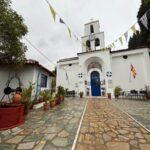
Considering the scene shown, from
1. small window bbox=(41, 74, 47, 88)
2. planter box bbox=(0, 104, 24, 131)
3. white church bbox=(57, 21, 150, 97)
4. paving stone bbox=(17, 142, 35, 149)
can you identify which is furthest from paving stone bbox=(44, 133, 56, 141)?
white church bbox=(57, 21, 150, 97)

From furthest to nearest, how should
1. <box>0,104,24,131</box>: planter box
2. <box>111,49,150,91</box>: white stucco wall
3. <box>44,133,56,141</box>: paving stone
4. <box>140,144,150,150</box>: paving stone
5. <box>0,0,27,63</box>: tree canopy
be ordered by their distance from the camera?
<box>111,49,150,91</box>: white stucco wall, <box>0,0,27,63</box>: tree canopy, <box>0,104,24,131</box>: planter box, <box>44,133,56,141</box>: paving stone, <box>140,144,150,150</box>: paving stone

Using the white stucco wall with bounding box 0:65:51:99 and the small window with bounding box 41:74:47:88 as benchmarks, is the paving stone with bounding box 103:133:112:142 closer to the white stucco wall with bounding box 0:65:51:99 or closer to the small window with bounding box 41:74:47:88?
the white stucco wall with bounding box 0:65:51:99

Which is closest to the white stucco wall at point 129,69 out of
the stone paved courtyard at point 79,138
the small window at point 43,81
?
the small window at point 43,81

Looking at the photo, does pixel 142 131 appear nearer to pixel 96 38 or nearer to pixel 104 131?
pixel 104 131

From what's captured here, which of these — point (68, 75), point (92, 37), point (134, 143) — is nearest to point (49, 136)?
point (134, 143)

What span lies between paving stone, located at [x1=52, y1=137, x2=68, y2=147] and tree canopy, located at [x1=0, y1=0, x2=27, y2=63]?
15.0 feet

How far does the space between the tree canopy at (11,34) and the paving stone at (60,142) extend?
4575 millimetres

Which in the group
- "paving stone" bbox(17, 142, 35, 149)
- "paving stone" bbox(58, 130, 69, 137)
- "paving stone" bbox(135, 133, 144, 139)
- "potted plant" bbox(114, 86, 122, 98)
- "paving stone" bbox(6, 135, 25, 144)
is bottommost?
"paving stone" bbox(17, 142, 35, 149)

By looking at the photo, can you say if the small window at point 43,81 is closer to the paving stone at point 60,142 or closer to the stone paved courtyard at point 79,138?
the stone paved courtyard at point 79,138

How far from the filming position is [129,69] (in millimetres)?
14258

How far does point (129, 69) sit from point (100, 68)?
3555 millimetres

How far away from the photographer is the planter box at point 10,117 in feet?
12.7

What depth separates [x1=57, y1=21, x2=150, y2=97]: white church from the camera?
13773 mm

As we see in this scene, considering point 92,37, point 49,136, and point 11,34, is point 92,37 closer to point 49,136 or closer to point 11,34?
point 11,34
